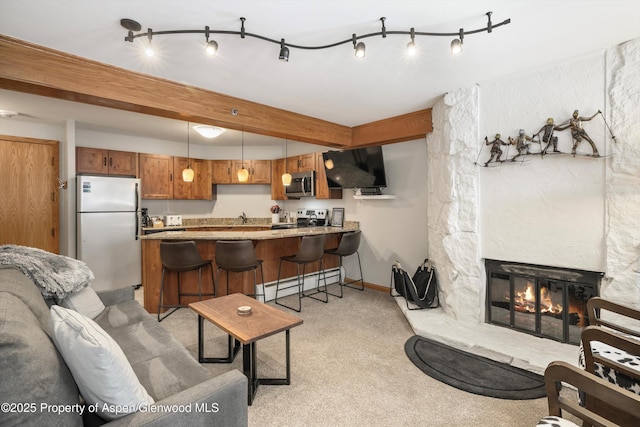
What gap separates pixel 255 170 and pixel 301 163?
109 cm

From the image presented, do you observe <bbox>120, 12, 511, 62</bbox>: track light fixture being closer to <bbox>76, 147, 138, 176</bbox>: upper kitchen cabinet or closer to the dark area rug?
the dark area rug

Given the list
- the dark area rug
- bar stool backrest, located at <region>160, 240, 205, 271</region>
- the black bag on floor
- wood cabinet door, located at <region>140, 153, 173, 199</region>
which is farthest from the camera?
wood cabinet door, located at <region>140, 153, 173, 199</region>

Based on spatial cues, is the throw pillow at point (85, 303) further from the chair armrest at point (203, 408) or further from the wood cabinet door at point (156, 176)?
the wood cabinet door at point (156, 176)

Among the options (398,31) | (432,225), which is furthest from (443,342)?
(398,31)

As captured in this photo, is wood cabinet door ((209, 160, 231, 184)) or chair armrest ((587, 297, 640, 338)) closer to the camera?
chair armrest ((587, 297, 640, 338))

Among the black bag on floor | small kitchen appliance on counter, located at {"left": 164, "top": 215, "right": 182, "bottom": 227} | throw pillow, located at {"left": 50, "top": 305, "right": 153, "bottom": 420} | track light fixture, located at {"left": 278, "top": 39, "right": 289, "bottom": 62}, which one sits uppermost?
track light fixture, located at {"left": 278, "top": 39, "right": 289, "bottom": 62}

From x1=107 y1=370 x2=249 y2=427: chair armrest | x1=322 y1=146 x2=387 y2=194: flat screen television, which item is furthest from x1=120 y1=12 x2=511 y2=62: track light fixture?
x1=322 y1=146 x2=387 y2=194: flat screen television

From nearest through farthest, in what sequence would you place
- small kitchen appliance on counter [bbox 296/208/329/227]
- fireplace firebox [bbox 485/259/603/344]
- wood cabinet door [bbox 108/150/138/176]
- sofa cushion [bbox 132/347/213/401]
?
sofa cushion [bbox 132/347/213/401] → fireplace firebox [bbox 485/259/603/344] → wood cabinet door [bbox 108/150/138/176] → small kitchen appliance on counter [bbox 296/208/329/227]

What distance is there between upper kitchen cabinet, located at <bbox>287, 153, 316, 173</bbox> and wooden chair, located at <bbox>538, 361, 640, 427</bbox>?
477 cm

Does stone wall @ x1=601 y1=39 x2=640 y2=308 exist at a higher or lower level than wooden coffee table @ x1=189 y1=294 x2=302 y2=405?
higher

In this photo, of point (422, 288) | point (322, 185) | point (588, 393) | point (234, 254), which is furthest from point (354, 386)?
point (322, 185)

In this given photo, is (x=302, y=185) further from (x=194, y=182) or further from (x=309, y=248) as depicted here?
(x=194, y=182)

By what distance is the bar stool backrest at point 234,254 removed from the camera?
3.52 metres

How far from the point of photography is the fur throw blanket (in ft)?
6.72
